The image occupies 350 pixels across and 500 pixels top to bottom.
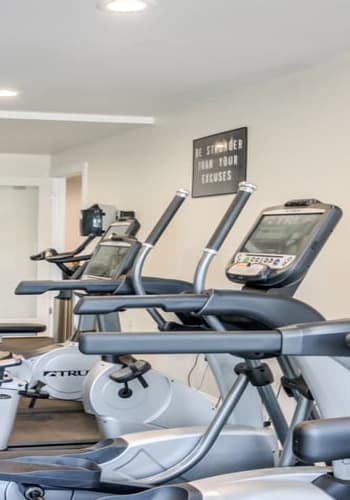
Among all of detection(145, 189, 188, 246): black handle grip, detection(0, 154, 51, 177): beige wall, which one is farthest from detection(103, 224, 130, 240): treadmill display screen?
detection(0, 154, 51, 177): beige wall

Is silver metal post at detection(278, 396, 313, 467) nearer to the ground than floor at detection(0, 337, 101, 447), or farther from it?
farther from it

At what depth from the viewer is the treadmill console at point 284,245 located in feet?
7.74

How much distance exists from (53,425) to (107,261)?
1055 millimetres

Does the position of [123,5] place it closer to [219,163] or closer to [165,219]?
[165,219]

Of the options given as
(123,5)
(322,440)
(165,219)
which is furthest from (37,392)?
(322,440)

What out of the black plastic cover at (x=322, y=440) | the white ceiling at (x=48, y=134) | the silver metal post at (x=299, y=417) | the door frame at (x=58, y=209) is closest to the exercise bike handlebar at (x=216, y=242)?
the silver metal post at (x=299, y=417)

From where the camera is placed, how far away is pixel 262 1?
2.54m

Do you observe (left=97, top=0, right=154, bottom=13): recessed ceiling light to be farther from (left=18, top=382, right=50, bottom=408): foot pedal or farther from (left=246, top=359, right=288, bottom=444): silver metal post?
(left=18, top=382, right=50, bottom=408): foot pedal

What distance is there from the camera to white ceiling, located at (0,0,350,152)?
2.66 metres

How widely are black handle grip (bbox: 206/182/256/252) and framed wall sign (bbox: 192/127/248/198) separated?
5.03 ft

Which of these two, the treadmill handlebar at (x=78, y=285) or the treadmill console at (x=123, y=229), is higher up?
the treadmill console at (x=123, y=229)

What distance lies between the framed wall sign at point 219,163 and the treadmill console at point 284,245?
135 centimetres

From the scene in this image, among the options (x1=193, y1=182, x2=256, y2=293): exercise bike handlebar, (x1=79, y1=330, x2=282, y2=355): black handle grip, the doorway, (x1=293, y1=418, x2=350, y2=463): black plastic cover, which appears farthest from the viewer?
the doorway

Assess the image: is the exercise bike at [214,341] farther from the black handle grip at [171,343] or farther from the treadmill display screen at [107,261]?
the treadmill display screen at [107,261]
